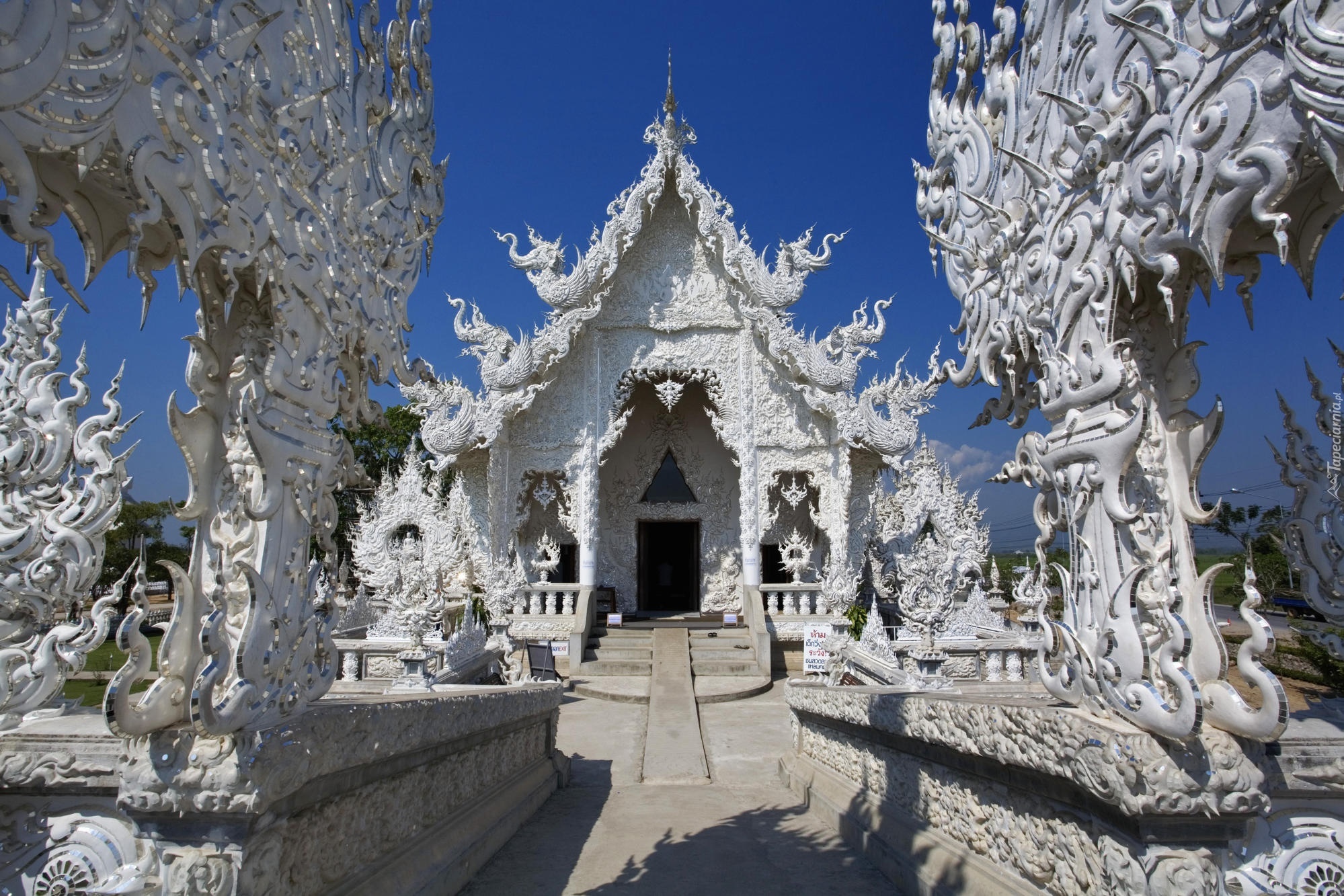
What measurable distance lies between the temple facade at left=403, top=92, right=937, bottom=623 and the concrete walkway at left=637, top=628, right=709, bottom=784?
2030 millimetres

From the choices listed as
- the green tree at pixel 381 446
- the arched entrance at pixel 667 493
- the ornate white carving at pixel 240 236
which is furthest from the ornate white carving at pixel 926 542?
the green tree at pixel 381 446

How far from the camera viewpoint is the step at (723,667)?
10.7 metres

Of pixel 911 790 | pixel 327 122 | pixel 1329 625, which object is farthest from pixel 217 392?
pixel 1329 625

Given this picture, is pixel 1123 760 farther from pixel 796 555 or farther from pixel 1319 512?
pixel 796 555

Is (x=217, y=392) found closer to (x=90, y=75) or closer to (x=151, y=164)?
(x=151, y=164)

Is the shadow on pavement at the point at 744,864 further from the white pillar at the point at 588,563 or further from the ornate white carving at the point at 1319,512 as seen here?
the white pillar at the point at 588,563

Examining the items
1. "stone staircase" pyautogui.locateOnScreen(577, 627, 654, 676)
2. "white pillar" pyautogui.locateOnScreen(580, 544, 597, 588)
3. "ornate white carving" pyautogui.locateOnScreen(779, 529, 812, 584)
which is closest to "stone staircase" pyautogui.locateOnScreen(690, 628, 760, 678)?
"stone staircase" pyautogui.locateOnScreen(577, 627, 654, 676)

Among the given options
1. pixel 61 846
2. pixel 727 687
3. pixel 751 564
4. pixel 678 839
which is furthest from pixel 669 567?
pixel 61 846

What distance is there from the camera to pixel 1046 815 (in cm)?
253

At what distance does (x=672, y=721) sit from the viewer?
8344 mm

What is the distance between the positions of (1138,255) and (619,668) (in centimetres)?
966

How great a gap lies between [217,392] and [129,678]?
32.2 inches

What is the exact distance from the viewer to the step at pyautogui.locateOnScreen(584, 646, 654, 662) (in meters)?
11.2

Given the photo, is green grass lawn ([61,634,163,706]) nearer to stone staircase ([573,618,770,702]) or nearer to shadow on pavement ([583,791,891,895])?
shadow on pavement ([583,791,891,895])
